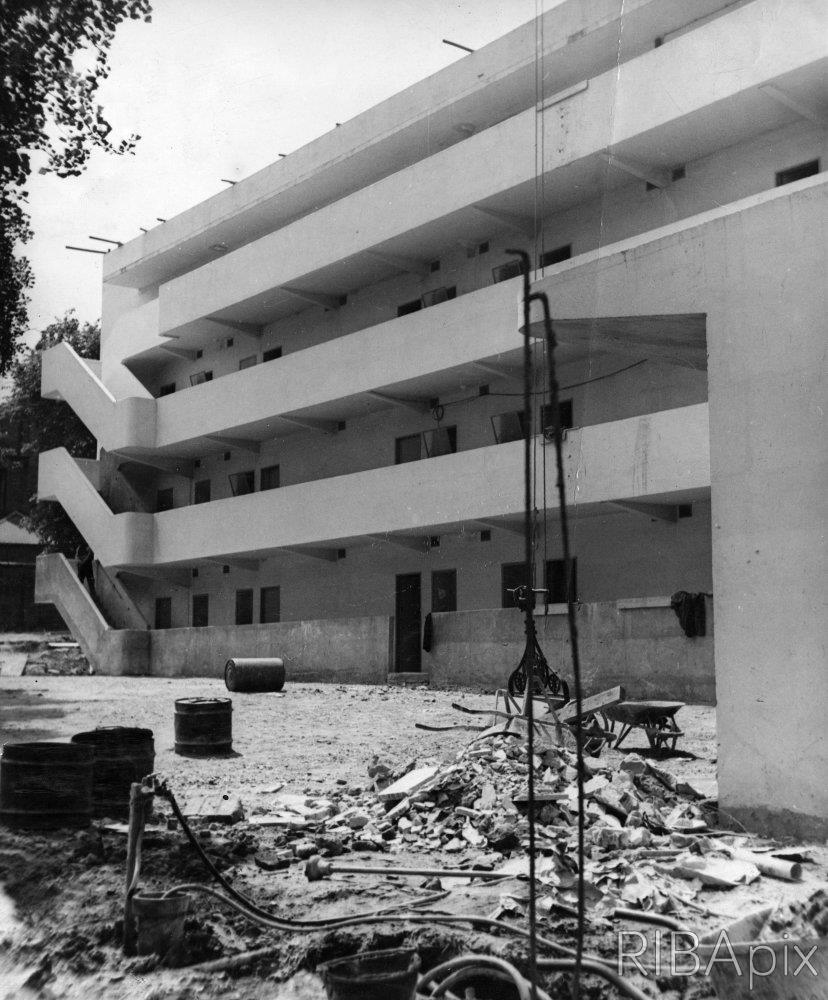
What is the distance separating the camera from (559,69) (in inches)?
813

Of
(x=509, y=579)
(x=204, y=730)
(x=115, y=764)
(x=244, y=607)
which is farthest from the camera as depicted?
(x=244, y=607)

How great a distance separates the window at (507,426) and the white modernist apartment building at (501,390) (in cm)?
12

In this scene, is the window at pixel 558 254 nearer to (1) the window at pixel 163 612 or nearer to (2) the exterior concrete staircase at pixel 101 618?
(2) the exterior concrete staircase at pixel 101 618

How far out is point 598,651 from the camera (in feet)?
59.1

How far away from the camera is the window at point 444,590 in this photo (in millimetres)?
24281

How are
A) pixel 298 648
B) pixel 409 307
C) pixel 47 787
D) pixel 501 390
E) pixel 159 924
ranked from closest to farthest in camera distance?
pixel 159 924, pixel 47 787, pixel 501 390, pixel 298 648, pixel 409 307

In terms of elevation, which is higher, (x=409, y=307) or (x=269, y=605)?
(x=409, y=307)

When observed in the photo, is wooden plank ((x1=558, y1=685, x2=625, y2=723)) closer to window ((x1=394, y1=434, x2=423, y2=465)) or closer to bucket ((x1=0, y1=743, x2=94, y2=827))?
bucket ((x1=0, y1=743, x2=94, y2=827))

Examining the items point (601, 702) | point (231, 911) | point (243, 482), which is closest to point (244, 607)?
point (243, 482)

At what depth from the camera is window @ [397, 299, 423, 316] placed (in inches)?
988

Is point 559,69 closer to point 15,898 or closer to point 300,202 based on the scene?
point 300,202

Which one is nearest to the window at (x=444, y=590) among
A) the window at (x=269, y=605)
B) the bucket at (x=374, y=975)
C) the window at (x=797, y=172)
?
the window at (x=269, y=605)

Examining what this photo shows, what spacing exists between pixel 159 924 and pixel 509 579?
17.8 meters

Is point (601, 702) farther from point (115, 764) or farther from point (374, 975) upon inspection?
point (374, 975)
